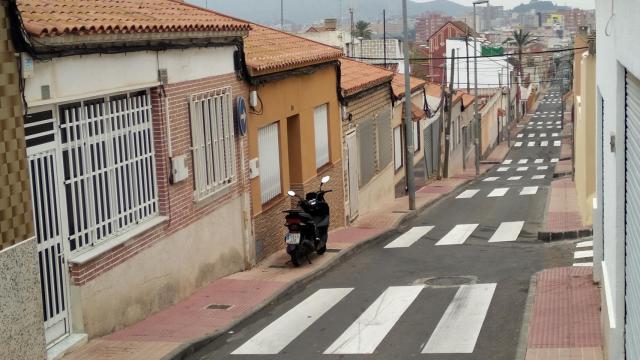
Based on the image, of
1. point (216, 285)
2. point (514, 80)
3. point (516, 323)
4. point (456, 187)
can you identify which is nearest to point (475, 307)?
point (516, 323)

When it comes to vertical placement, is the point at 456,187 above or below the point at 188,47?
below

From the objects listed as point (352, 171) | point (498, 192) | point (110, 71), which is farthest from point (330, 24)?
point (110, 71)

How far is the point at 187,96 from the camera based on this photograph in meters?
13.0

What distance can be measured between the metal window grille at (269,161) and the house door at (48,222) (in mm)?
7255

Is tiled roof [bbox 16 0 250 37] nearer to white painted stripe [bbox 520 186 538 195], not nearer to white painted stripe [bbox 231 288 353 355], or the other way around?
white painted stripe [bbox 231 288 353 355]

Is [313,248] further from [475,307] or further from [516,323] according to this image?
[516,323]

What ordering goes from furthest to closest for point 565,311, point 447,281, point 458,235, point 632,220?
point 458,235, point 447,281, point 565,311, point 632,220

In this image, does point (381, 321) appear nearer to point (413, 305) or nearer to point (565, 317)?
point (413, 305)

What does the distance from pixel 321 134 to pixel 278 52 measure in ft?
10.3

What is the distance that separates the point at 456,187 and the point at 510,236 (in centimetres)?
1781

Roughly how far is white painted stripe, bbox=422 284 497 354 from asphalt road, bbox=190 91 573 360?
12 millimetres

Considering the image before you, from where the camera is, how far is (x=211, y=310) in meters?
12.2

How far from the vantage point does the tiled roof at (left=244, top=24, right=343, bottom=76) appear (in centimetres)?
1631

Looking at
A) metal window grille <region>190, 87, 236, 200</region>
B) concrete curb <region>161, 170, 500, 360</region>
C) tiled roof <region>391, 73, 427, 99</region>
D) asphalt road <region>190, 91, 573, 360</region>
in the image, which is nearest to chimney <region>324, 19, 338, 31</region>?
tiled roof <region>391, 73, 427, 99</region>
